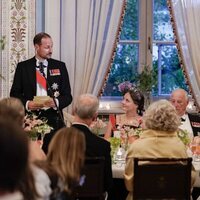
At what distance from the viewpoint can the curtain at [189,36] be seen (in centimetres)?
574

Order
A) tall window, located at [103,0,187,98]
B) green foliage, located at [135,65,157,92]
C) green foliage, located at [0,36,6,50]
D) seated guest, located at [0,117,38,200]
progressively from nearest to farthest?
1. seated guest, located at [0,117,38,200]
2. green foliage, located at [0,36,6,50]
3. green foliage, located at [135,65,157,92]
4. tall window, located at [103,0,187,98]

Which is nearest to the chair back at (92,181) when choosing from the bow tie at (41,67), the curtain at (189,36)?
the bow tie at (41,67)

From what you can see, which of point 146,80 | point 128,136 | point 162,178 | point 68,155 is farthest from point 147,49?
point 68,155

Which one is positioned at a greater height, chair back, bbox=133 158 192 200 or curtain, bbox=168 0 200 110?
curtain, bbox=168 0 200 110

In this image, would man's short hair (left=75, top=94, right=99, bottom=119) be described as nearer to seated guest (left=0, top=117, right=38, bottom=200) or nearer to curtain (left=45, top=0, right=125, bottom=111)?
seated guest (left=0, top=117, right=38, bottom=200)

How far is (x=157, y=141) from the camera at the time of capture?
314 cm

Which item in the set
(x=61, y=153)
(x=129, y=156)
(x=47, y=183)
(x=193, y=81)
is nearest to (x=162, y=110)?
(x=129, y=156)

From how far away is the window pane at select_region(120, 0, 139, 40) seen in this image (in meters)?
6.02

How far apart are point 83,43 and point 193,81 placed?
49.0 inches

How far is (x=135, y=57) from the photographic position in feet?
19.9

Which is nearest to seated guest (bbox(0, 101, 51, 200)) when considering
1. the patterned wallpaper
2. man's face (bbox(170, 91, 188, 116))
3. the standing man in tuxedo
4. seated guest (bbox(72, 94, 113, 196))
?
seated guest (bbox(72, 94, 113, 196))

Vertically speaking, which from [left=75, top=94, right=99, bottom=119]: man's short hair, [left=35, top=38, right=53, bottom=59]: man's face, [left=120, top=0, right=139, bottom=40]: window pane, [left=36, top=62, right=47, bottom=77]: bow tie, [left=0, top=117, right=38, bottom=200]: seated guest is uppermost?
[left=120, top=0, right=139, bottom=40]: window pane

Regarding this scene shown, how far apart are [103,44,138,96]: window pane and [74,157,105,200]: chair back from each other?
302 cm

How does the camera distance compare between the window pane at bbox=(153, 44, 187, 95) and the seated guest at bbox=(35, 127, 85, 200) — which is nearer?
the seated guest at bbox=(35, 127, 85, 200)
